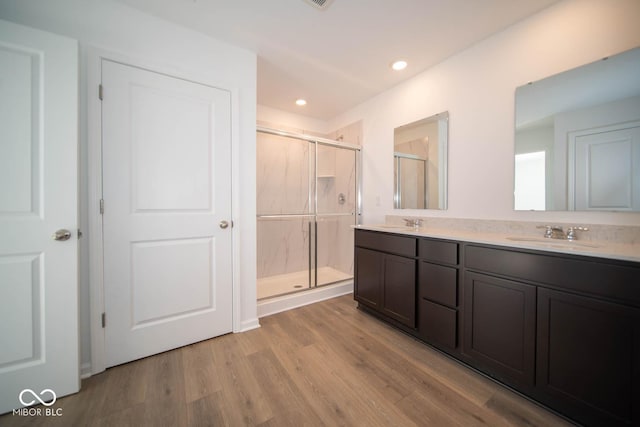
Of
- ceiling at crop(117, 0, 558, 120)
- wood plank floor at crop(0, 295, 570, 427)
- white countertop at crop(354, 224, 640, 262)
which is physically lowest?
wood plank floor at crop(0, 295, 570, 427)

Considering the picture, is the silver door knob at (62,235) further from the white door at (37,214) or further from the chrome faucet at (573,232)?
the chrome faucet at (573,232)

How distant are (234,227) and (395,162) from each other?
6.35 ft

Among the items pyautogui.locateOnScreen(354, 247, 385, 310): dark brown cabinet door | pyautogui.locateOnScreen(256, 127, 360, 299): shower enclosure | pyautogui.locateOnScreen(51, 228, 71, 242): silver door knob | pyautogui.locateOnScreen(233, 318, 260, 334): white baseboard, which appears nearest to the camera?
pyautogui.locateOnScreen(51, 228, 71, 242): silver door knob

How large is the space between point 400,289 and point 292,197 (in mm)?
1986

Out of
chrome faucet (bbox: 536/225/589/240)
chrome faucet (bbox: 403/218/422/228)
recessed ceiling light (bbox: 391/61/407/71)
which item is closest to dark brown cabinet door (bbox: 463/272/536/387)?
chrome faucet (bbox: 536/225/589/240)

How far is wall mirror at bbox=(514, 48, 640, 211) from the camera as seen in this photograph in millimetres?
1330

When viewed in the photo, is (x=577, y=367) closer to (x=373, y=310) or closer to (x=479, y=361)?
(x=479, y=361)

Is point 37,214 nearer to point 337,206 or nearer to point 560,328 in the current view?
point 337,206

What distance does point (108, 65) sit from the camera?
155 cm

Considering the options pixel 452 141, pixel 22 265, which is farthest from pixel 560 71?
pixel 22 265

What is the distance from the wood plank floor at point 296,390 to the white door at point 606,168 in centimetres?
127

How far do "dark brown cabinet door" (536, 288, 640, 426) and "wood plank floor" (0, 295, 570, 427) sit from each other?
0.58 ft

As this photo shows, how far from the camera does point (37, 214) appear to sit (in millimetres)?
1283

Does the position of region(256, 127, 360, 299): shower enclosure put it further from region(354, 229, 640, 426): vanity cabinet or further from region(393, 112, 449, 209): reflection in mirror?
region(354, 229, 640, 426): vanity cabinet
